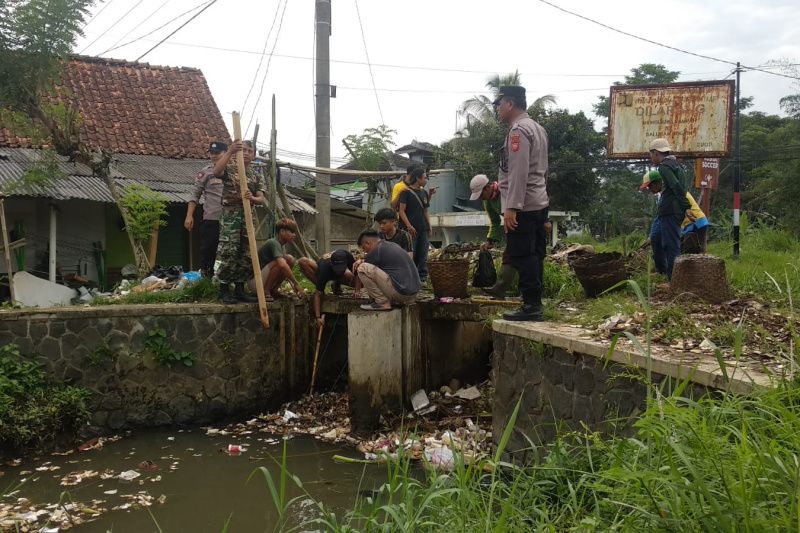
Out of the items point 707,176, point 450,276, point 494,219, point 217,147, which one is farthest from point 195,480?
point 707,176

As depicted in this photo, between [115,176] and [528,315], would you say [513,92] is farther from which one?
[115,176]

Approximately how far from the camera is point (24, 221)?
460 inches

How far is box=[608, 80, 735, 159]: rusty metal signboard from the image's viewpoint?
9453 millimetres

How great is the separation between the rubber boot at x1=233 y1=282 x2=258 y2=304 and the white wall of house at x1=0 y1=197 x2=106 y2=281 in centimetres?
543

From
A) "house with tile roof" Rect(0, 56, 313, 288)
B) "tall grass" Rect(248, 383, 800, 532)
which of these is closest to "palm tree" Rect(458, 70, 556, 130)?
"house with tile roof" Rect(0, 56, 313, 288)

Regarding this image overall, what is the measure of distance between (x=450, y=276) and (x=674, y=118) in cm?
515

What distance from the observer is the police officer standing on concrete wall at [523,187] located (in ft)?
16.3

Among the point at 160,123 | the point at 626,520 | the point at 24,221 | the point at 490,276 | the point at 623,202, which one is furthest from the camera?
the point at 623,202

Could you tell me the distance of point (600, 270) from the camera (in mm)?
6328

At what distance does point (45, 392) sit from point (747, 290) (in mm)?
7147

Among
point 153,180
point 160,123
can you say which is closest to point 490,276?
point 153,180

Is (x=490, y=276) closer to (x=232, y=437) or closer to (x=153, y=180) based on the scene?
(x=232, y=437)

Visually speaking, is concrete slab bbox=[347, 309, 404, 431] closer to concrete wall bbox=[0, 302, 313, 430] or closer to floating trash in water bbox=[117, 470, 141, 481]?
concrete wall bbox=[0, 302, 313, 430]

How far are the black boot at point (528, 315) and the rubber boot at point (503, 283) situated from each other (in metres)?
1.26
